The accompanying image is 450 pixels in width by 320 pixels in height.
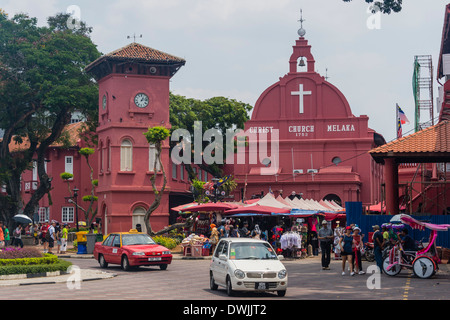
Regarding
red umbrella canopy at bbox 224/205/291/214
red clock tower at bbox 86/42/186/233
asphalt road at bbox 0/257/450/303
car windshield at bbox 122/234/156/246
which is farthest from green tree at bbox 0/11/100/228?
asphalt road at bbox 0/257/450/303

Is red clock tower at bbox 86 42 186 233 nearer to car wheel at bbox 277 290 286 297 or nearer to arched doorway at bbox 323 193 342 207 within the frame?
arched doorway at bbox 323 193 342 207

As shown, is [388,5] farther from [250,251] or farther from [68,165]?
[68,165]

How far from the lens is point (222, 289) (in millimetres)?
18844

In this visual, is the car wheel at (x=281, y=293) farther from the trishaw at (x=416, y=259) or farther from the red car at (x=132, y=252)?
the red car at (x=132, y=252)

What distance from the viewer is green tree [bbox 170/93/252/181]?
61.5 m

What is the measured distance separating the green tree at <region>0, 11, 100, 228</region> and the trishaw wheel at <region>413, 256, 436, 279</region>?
3386 centimetres

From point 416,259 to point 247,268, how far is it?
726cm

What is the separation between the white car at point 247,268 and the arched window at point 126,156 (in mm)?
29156

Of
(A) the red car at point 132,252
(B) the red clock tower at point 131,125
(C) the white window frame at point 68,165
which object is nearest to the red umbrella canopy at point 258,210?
(A) the red car at point 132,252
